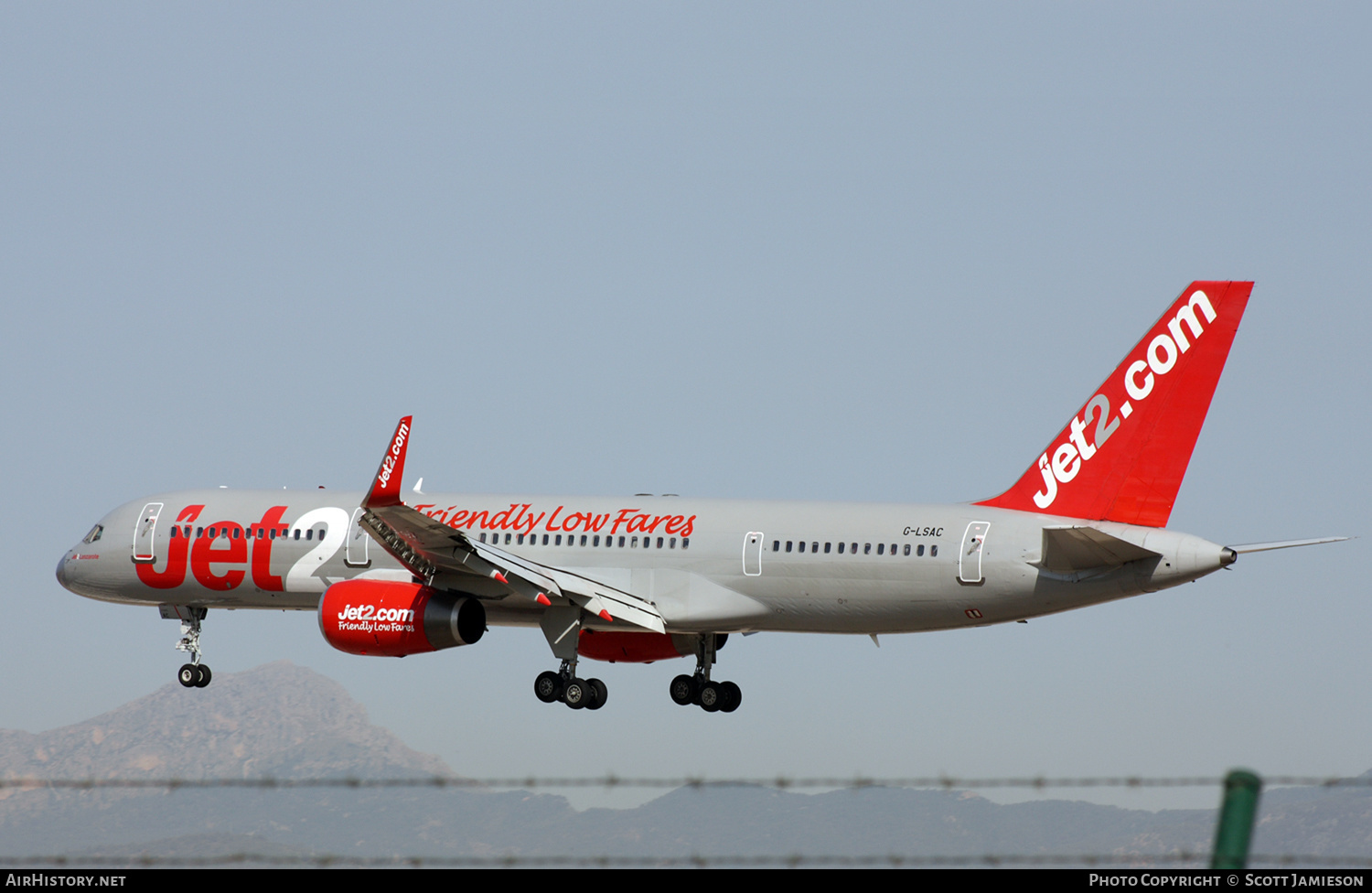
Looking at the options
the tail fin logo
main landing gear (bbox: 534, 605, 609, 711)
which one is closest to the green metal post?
the tail fin logo

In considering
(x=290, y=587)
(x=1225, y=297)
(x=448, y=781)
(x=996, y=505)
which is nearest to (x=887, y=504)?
(x=996, y=505)

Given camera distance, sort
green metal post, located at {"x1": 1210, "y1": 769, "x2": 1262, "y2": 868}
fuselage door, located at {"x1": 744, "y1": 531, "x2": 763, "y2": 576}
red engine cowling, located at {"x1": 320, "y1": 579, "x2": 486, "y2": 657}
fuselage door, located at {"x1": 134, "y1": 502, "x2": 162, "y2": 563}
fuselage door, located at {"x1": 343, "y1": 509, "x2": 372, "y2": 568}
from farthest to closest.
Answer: fuselage door, located at {"x1": 134, "y1": 502, "x2": 162, "y2": 563} < fuselage door, located at {"x1": 343, "y1": 509, "x2": 372, "y2": 568} < fuselage door, located at {"x1": 744, "y1": 531, "x2": 763, "y2": 576} < red engine cowling, located at {"x1": 320, "y1": 579, "x2": 486, "y2": 657} < green metal post, located at {"x1": 1210, "y1": 769, "x2": 1262, "y2": 868}

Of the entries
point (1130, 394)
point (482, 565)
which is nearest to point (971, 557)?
point (1130, 394)

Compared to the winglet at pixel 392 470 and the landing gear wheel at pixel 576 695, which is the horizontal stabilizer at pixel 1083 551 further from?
the winglet at pixel 392 470

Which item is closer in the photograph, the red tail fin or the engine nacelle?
the red tail fin

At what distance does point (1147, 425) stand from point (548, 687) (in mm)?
14240

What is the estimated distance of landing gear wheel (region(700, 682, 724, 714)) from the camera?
41781 mm

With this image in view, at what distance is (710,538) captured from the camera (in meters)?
38.4

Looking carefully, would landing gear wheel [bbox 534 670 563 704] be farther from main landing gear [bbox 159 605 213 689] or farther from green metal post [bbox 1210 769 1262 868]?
green metal post [bbox 1210 769 1262 868]

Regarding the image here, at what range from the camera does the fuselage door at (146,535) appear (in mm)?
42656

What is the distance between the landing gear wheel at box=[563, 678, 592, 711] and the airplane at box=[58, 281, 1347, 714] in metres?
0.03

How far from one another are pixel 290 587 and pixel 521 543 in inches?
227
